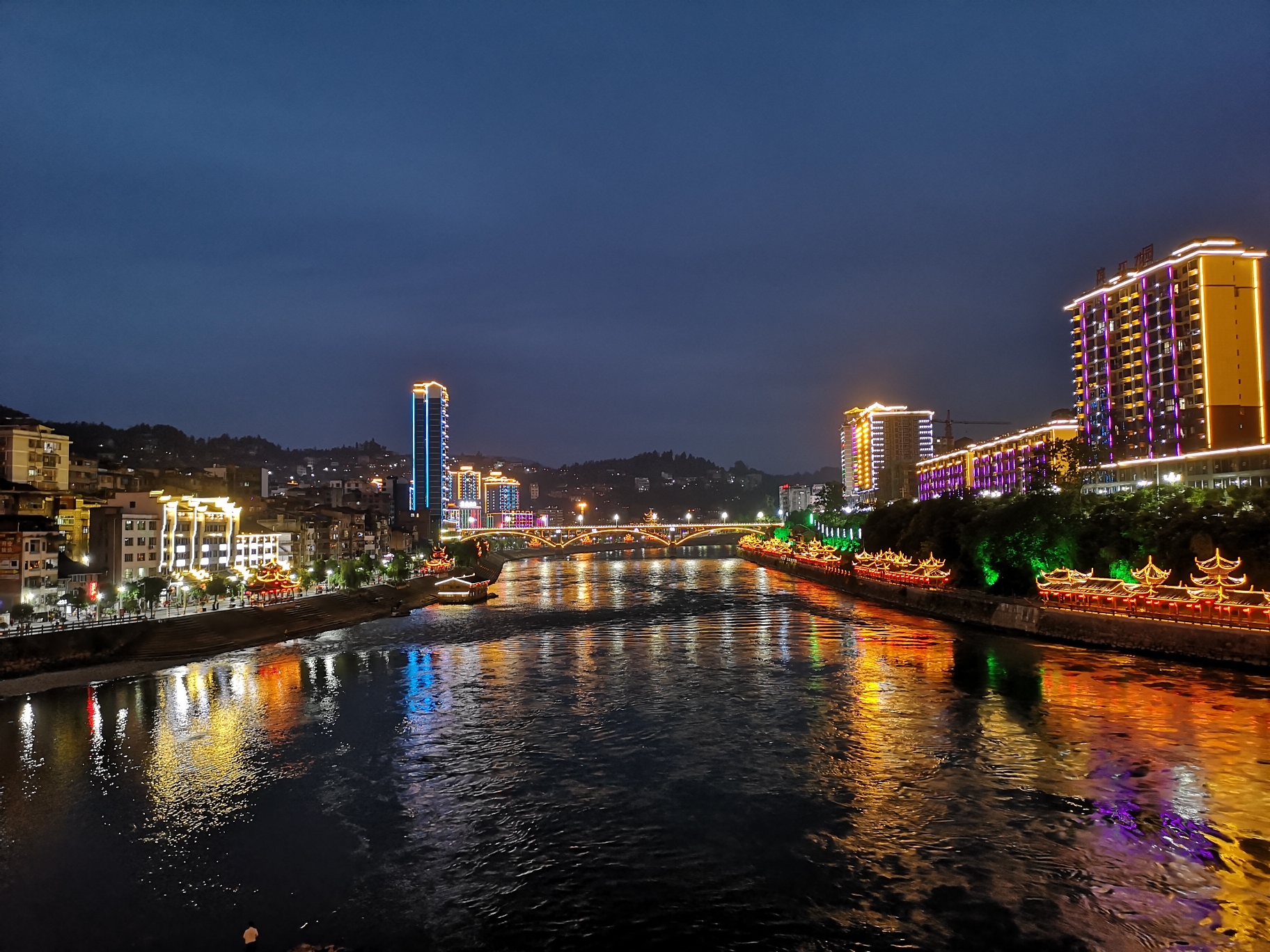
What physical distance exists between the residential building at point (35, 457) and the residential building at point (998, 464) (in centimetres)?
7322

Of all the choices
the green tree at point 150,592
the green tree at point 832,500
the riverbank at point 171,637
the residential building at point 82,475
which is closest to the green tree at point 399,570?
the riverbank at point 171,637

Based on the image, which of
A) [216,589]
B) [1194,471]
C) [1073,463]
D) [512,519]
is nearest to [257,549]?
[216,589]

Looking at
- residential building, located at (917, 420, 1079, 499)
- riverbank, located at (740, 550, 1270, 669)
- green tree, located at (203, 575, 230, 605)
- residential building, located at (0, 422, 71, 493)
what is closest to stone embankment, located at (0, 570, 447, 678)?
green tree, located at (203, 575, 230, 605)

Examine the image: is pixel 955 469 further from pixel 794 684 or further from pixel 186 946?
pixel 186 946

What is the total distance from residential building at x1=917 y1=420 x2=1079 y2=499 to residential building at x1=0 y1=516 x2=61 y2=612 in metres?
71.1

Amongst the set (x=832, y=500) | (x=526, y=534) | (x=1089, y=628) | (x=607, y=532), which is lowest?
(x=1089, y=628)

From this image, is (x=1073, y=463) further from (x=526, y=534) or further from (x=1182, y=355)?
(x=526, y=534)

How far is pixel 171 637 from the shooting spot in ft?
112

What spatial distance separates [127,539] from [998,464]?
98375 millimetres

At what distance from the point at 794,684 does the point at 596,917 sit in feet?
55.6

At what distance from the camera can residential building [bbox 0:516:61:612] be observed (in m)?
36.0

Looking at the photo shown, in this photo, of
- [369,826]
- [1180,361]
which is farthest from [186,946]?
[1180,361]

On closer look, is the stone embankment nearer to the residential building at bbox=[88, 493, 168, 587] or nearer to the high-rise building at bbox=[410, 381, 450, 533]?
the residential building at bbox=[88, 493, 168, 587]

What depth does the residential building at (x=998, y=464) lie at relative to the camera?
90.9m
